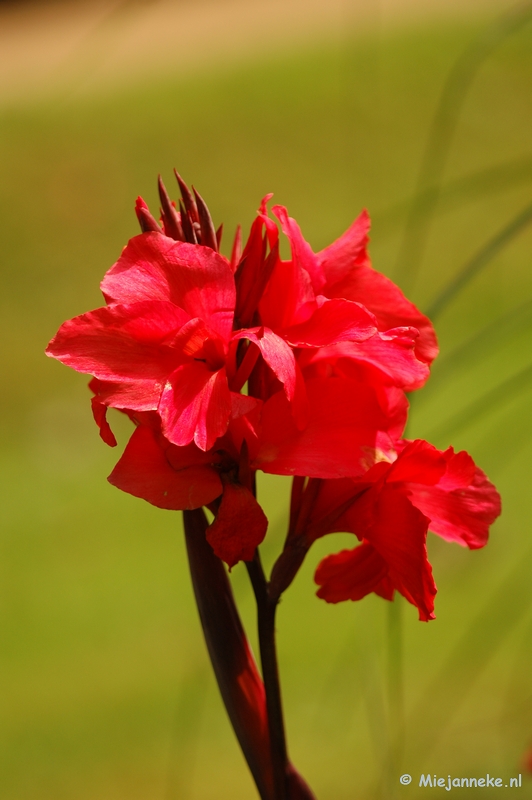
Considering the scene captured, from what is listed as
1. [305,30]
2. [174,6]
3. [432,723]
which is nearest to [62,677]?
[432,723]

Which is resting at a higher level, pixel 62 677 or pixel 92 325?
pixel 92 325

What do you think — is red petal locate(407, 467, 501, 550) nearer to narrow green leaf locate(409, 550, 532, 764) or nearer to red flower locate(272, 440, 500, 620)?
red flower locate(272, 440, 500, 620)

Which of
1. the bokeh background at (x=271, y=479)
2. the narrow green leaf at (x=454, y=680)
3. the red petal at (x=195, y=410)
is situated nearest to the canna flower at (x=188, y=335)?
the red petal at (x=195, y=410)

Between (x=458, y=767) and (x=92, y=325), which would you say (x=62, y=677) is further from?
(x=92, y=325)

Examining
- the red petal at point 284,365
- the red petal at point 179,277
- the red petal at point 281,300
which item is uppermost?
the red petal at point 179,277

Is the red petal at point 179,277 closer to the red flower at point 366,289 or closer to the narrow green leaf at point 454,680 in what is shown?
the red flower at point 366,289

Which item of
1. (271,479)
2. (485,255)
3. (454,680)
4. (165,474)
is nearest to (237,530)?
(165,474)
